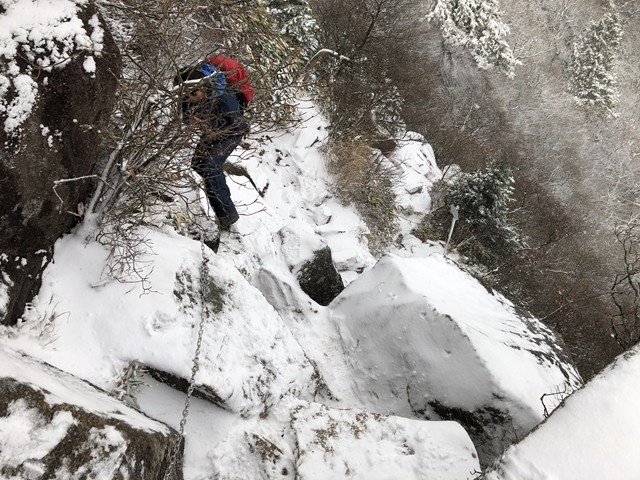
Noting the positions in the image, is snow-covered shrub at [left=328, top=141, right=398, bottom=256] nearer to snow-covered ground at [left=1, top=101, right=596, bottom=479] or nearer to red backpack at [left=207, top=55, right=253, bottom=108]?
snow-covered ground at [left=1, top=101, right=596, bottom=479]

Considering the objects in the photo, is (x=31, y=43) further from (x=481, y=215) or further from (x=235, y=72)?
(x=481, y=215)

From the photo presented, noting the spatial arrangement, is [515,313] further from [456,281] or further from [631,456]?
[631,456]

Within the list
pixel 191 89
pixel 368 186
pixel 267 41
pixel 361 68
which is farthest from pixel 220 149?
pixel 361 68

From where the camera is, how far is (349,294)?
188 inches

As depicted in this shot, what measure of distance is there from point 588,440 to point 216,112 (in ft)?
11.1

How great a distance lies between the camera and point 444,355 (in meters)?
3.85

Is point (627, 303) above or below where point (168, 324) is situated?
below

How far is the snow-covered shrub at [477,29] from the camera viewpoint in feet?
56.2

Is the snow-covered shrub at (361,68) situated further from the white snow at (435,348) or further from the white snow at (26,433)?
the white snow at (26,433)

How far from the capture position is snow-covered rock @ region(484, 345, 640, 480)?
1886mm

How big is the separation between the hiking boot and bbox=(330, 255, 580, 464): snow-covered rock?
5.03 feet

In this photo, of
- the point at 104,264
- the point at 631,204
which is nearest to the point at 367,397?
the point at 104,264

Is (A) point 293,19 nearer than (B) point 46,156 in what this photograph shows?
No

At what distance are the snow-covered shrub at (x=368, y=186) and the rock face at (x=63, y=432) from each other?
641 cm
